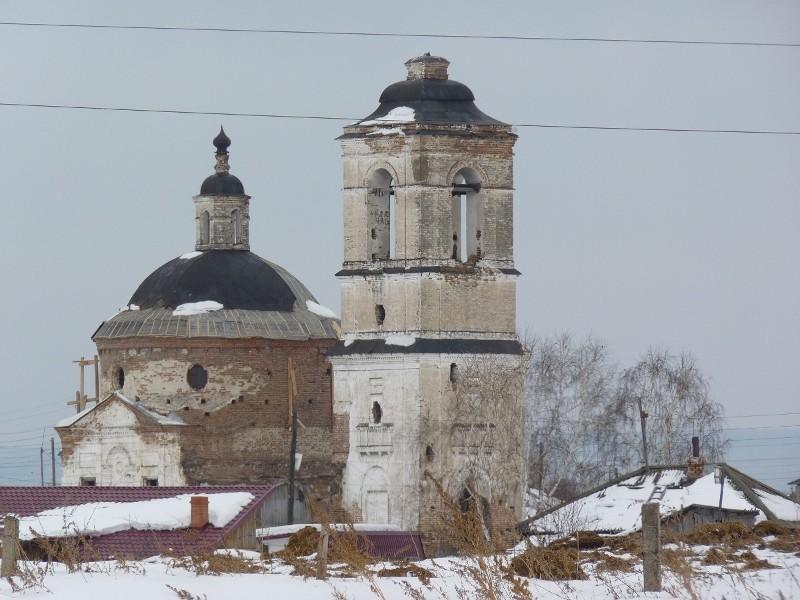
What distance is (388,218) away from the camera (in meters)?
48.2

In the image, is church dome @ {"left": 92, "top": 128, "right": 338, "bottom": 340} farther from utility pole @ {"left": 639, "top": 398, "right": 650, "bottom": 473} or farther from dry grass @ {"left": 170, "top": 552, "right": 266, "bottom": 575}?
dry grass @ {"left": 170, "top": 552, "right": 266, "bottom": 575}

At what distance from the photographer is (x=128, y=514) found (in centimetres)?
3173

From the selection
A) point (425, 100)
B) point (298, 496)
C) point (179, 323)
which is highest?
point (425, 100)

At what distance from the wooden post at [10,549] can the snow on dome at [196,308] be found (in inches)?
1057

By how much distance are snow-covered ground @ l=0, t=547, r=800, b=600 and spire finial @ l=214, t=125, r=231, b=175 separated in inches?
1160

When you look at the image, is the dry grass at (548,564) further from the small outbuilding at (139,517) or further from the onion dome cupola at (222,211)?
the onion dome cupola at (222,211)

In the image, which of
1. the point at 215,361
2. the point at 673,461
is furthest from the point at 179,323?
the point at 673,461

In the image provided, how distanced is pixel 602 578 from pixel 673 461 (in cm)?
3208

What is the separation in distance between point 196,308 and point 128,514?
18.3 metres

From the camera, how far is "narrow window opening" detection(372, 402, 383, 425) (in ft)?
155

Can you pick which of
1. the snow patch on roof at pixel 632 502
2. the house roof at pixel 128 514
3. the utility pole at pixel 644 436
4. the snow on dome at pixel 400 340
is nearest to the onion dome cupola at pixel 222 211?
the snow on dome at pixel 400 340

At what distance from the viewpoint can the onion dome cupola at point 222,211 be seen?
5194cm

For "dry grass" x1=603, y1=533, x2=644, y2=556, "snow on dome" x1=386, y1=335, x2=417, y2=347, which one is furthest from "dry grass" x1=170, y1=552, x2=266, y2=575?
"snow on dome" x1=386, y1=335, x2=417, y2=347

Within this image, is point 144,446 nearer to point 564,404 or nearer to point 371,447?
point 371,447
